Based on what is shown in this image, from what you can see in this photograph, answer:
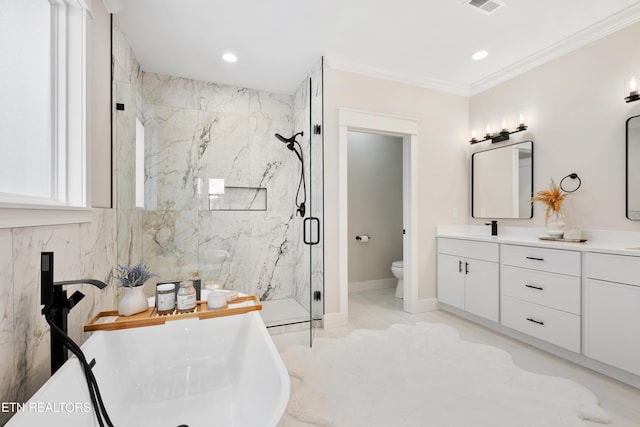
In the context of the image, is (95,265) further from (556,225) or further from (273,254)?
(556,225)

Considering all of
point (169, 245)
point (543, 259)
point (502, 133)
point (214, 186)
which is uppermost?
point (502, 133)

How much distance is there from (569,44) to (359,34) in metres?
1.83

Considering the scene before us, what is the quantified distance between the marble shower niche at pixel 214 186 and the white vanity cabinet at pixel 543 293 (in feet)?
5.59

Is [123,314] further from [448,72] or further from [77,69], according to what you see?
[448,72]

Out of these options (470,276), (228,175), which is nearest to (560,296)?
(470,276)

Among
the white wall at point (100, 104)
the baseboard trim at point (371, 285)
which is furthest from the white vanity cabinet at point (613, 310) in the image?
the white wall at point (100, 104)

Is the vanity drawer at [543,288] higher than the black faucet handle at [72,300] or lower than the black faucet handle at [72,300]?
lower

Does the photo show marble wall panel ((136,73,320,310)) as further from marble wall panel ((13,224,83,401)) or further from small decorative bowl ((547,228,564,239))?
small decorative bowl ((547,228,564,239))

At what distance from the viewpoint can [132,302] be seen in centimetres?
151

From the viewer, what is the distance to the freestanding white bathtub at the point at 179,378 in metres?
0.95

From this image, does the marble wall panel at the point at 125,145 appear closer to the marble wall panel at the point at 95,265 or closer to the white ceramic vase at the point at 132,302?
the marble wall panel at the point at 95,265

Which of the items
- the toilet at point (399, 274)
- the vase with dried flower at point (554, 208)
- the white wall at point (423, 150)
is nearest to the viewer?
the vase with dried flower at point (554, 208)

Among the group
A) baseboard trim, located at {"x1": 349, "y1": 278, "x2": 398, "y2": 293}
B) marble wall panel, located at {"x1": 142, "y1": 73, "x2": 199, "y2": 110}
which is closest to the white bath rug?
baseboard trim, located at {"x1": 349, "y1": 278, "x2": 398, "y2": 293}

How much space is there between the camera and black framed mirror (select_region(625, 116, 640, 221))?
205cm
